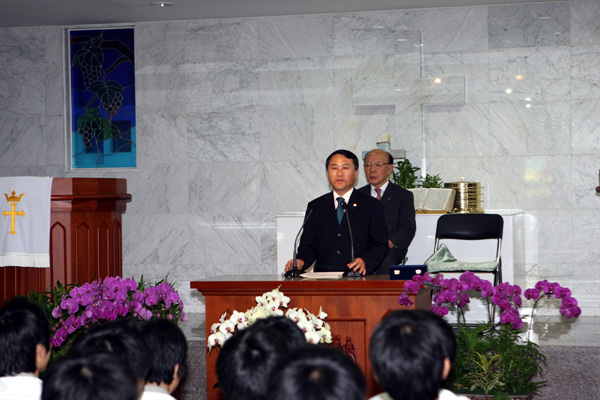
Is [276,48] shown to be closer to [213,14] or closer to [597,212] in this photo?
[213,14]

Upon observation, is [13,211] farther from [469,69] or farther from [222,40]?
[469,69]

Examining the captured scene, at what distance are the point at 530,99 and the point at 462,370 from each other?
4802 millimetres

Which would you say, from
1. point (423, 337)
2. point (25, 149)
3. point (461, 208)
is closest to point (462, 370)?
point (423, 337)

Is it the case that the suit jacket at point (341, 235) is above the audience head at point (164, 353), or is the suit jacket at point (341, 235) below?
above

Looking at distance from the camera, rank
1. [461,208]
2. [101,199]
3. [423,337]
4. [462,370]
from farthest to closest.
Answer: [461,208], [101,199], [462,370], [423,337]

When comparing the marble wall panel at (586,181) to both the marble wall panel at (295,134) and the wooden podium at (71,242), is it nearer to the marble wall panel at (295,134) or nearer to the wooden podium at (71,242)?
the marble wall panel at (295,134)

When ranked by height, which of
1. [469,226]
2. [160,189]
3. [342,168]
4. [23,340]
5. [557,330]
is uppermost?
[342,168]

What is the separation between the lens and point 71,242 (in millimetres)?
5246

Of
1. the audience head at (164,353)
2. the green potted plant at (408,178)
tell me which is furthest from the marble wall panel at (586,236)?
the audience head at (164,353)

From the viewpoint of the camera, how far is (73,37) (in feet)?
30.9

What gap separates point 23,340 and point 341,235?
2851 mm

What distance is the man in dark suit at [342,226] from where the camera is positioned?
16.6 ft

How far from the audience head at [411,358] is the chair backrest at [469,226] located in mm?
5240

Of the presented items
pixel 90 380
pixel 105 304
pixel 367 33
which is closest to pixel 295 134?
pixel 367 33
